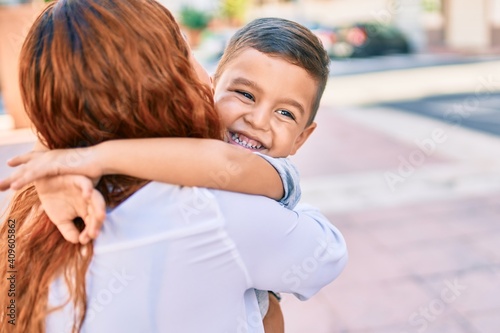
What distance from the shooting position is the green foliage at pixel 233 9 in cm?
3694

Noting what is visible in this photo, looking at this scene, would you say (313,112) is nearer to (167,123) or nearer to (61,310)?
(167,123)

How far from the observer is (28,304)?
1112 mm

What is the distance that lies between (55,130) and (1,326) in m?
0.45

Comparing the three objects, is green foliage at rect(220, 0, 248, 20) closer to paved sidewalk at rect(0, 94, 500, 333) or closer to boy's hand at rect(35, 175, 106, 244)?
paved sidewalk at rect(0, 94, 500, 333)

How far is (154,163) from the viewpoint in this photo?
3.49 feet

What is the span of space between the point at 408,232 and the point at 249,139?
3.37 m

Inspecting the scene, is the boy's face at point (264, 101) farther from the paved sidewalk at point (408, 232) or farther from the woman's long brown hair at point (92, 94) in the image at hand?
the paved sidewalk at point (408, 232)

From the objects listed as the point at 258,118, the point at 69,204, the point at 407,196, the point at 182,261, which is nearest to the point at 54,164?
the point at 69,204

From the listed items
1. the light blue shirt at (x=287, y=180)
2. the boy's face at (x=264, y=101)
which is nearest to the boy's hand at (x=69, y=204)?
the light blue shirt at (x=287, y=180)

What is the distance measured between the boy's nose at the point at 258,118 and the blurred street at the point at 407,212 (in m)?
2.06

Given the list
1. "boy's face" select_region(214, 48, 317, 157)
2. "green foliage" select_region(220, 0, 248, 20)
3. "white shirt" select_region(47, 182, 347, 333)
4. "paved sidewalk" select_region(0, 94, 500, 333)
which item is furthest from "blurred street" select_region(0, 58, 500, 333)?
"green foliage" select_region(220, 0, 248, 20)

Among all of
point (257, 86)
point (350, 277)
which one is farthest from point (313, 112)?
point (350, 277)

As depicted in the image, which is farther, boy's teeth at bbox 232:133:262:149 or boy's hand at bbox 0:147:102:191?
boy's teeth at bbox 232:133:262:149

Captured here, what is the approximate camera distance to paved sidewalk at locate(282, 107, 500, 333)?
135 inches
